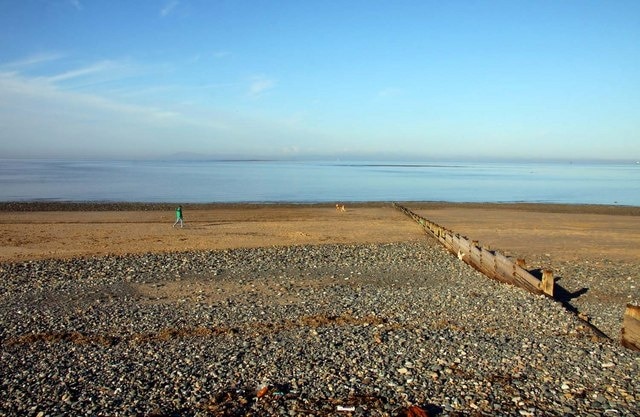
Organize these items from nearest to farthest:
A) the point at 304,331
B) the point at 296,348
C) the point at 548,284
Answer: the point at 296,348
the point at 304,331
the point at 548,284

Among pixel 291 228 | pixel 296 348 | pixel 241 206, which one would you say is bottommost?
pixel 291 228

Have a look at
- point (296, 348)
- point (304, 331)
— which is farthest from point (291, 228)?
point (296, 348)

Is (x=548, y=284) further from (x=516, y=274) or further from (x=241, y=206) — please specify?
(x=241, y=206)

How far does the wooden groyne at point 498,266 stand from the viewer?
12820 millimetres

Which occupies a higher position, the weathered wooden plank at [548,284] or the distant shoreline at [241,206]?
the weathered wooden plank at [548,284]

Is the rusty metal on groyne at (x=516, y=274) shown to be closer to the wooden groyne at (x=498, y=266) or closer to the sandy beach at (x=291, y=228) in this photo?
the wooden groyne at (x=498, y=266)

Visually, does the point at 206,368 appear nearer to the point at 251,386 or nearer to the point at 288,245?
the point at 251,386

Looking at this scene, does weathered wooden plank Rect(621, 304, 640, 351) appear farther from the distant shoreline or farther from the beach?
the distant shoreline

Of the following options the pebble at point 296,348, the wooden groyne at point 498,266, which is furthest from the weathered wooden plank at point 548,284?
the pebble at point 296,348

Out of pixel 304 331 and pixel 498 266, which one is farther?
pixel 498 266

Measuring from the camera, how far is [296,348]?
8.95 metres

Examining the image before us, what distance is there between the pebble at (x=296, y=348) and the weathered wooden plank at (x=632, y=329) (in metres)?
0.26

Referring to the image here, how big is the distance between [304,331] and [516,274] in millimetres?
6772

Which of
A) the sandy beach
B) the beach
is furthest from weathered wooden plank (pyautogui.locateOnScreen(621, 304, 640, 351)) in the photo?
the sandy beach
